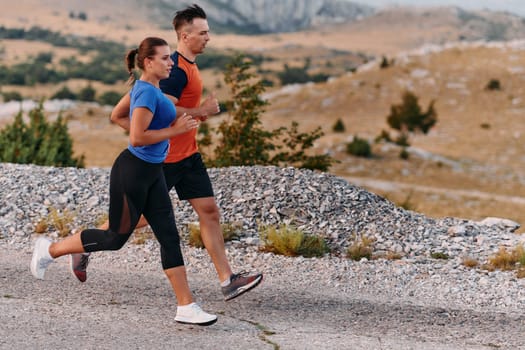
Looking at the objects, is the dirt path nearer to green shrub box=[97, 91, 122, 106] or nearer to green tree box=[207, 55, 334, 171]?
green tree box=[207, 55, 334, 171]

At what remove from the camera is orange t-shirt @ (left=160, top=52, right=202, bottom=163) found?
6188mm

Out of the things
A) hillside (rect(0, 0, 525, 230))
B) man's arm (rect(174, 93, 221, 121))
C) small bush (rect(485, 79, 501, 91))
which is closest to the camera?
man's arm (rect(174, 93, 221, 121))

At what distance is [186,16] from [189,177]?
4.66ft

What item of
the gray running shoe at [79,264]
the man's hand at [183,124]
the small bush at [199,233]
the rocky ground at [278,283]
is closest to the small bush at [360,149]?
the rocky ground at [278,283]

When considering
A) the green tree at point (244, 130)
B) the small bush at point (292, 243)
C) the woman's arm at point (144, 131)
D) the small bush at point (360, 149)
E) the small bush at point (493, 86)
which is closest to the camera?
the woman's arm at point (144, 131)

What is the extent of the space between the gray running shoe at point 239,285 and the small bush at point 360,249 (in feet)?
8.84

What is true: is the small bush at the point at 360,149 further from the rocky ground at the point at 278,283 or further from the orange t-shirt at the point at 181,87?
the orange t-shirt at the point at 181,87

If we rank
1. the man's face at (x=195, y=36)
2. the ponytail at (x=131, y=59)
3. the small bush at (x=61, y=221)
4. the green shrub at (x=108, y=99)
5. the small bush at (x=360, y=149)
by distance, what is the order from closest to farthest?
the ponytail at (x=131, y=59) < the man's face at (x=195, y=36) < the small bush at (x=61, y=221) < the small bush at (x=360, y=149) < the green shrub at (x=108, y=99)

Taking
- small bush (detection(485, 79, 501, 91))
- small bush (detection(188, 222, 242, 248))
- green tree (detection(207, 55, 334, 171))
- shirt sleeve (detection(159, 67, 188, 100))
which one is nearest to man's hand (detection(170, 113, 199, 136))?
shirt sleeve (detection(159, 67, 188, 100))

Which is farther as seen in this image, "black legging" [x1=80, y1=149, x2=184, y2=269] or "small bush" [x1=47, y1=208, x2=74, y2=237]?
"small bush" [x1=47, y1=208, x2=74, y2=237]

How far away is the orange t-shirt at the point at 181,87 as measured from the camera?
20.3 ft

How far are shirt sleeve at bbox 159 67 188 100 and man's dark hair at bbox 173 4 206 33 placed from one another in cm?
51

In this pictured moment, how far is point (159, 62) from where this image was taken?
577cm

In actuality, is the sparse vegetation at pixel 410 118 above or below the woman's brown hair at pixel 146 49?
below
